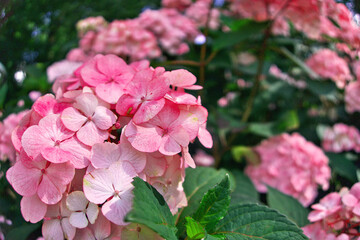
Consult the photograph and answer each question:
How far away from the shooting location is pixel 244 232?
495mm

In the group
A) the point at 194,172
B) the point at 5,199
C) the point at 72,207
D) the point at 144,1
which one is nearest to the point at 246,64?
the point at 144,1

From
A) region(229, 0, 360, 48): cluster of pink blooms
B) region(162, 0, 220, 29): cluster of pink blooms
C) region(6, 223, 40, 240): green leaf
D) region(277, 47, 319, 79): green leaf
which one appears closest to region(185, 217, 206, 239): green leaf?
region(6, 223, 40, 240): green leaf

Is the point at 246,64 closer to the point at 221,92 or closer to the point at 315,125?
the point at 221,92

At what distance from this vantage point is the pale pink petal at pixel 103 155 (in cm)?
44

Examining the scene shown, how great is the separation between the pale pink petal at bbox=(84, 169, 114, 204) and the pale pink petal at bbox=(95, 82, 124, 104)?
0.39 ft

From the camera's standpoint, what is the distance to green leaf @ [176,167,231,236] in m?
0.63

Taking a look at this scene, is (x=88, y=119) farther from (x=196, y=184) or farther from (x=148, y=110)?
(x=196, y=184)

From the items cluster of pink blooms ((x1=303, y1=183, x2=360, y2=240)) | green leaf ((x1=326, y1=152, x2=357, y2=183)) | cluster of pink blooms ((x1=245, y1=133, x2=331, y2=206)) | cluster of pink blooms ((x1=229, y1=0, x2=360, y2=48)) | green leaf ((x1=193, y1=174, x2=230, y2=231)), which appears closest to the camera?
green leaf ((x1=193, y1=174, x2=230, y2=231))

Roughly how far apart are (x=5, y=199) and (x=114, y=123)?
→ 0.42 meters

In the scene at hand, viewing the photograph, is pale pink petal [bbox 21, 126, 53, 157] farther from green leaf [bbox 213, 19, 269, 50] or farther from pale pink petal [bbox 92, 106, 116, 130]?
green leaf [bbox 213, 19, 269, 50]

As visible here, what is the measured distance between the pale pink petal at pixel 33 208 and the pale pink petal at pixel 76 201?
4cm

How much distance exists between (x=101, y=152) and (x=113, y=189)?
5cm

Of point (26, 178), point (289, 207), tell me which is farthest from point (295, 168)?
point (26, 178)

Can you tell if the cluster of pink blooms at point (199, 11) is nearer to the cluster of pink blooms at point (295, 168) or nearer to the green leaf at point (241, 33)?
the green leaf at point (241, 33)
